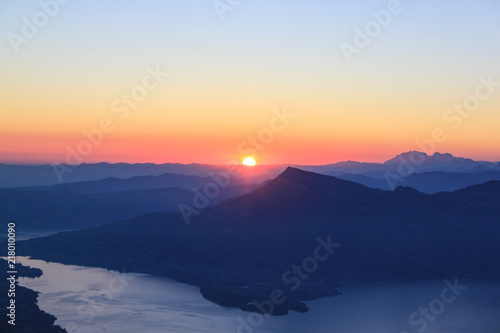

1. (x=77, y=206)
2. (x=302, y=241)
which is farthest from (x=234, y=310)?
(x=77, y=206)

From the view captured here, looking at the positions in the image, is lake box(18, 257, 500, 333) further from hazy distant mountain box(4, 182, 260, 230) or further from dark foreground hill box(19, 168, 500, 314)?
hazy distant mountain box(4, 182, 260, 230)

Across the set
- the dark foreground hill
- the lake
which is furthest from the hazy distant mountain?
the lake

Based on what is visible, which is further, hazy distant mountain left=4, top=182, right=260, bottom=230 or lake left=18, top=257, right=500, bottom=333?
hazy distant mountain left=4, top=182, right=260, bottom=230

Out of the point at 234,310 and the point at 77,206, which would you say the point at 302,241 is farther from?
Answer: the point at 77,206

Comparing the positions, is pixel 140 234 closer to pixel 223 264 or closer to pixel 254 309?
pixel 223 264

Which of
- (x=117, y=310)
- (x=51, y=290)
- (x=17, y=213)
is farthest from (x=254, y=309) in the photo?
(x=17, y=213)

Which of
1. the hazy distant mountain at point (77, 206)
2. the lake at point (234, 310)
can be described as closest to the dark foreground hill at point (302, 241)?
the lake at point (234, 310)

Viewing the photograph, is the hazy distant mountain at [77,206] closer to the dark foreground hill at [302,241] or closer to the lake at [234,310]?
the dark foreground hill at [302,241]
